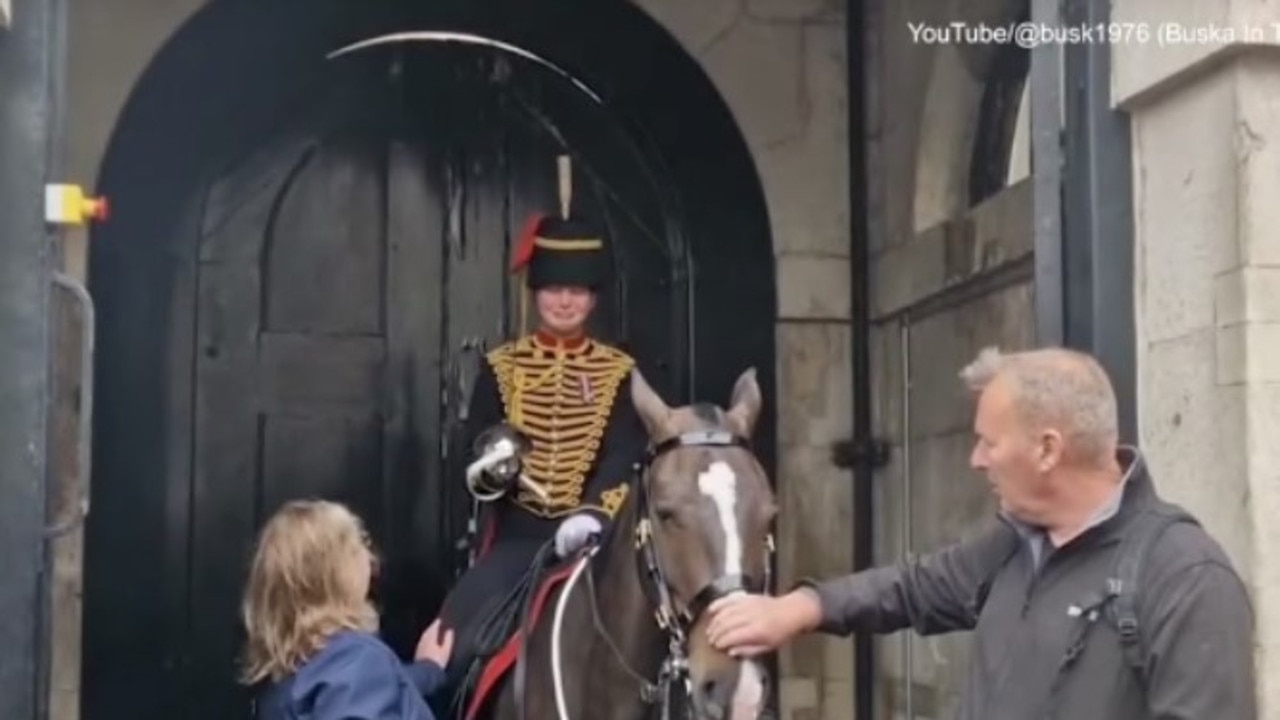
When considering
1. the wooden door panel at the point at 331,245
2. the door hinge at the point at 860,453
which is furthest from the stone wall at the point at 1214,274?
the wooden door panel at the point at 331,245

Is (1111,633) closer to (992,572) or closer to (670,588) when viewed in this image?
(992,572)

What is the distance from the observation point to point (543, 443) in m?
5.64

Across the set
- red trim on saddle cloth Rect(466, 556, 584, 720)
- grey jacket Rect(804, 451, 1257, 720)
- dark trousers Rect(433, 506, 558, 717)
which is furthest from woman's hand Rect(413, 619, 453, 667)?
grey jacket Rect(804, 451, 1257, 720)

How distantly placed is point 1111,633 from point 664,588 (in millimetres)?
1386

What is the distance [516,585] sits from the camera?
5.30 meters

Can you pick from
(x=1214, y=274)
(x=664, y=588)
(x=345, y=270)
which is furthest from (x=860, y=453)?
(x=1214, y=274)

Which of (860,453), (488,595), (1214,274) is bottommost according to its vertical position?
(488,595)

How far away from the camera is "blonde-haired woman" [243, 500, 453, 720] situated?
12.7ft

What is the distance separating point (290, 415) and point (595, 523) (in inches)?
76.3

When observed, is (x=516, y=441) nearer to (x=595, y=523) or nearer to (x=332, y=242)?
(x=595, y=523)

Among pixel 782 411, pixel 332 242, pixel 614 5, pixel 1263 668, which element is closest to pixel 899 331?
pixel 782 411

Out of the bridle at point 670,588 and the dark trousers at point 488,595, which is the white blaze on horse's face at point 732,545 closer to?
the bridle at point 670,588

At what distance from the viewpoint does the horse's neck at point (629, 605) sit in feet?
14.9

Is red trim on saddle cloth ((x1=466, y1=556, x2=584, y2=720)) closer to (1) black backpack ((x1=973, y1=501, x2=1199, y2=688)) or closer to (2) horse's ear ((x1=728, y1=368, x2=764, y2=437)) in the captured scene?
(2) horse's ear ((x1=728, y1=368, x2=764, y2=437))
